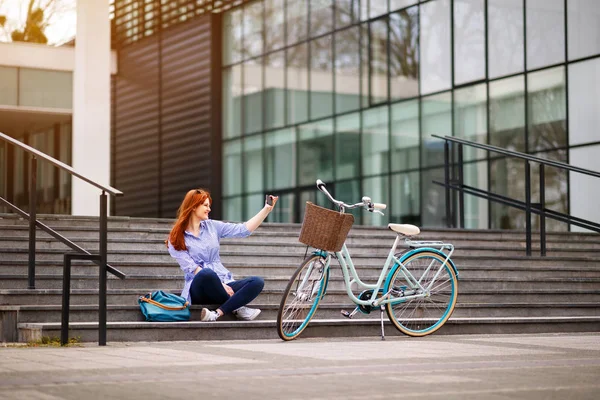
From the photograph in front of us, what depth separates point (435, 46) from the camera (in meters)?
24.6

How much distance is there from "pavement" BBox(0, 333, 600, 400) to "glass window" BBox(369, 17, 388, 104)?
60.6ft

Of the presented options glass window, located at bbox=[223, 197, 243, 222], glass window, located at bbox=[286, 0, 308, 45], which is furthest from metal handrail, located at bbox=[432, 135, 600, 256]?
glass window, located at bbox=[223, 197, 243, 222]

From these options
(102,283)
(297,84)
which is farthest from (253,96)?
(102,283)

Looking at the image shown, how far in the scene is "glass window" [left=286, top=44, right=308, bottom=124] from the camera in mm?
28953

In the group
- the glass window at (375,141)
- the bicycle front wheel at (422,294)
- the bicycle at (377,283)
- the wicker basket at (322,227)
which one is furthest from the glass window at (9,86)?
the wicker basket at (322,227)

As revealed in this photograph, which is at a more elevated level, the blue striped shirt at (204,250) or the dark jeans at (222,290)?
the blue striped shirt at (204,250)

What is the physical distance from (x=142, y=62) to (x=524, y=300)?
25886 millimetres

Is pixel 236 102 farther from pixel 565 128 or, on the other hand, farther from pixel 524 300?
pixel 524 300

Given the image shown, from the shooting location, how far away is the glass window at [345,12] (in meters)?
27.3

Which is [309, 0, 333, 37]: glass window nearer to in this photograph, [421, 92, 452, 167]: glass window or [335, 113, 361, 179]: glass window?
[335, 113, 361, 179]: glass window

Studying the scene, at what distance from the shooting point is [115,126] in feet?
119

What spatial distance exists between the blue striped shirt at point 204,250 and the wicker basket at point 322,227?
81cm

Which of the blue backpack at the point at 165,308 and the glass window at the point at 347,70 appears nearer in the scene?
the blue backpack at the point at 165,308

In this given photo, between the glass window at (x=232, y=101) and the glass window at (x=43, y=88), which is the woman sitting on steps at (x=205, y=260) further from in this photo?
the glass window at (x=232, y=101)
